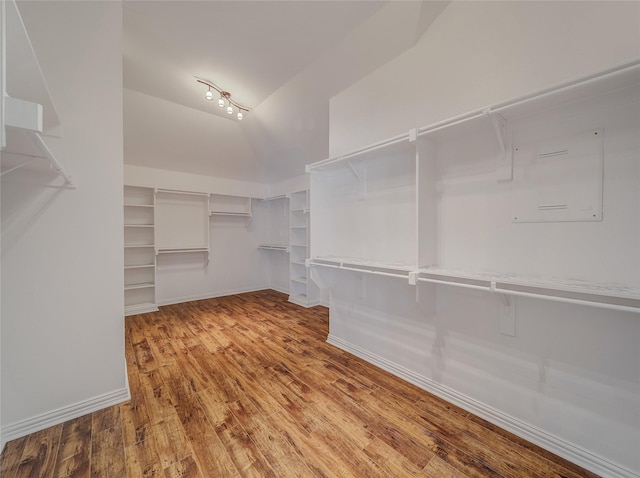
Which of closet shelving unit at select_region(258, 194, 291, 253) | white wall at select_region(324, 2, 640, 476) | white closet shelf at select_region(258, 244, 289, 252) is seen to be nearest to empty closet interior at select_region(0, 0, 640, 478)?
white wall at select_region(324, 2, 640, 476)

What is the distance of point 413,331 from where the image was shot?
2129 mm

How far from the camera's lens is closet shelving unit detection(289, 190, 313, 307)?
15.6 feet

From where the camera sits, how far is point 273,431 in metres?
1.62

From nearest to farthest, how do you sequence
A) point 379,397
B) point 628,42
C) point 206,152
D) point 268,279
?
1. point 628,42
2. point 379,397
3. point 206,152
4. point 268,279

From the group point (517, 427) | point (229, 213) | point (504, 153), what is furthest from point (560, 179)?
point (229, 213)

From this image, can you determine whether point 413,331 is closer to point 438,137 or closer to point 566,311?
point 566,311

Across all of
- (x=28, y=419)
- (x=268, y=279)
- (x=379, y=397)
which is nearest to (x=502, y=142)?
(x=379, y=397)

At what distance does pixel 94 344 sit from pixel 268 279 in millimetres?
4073

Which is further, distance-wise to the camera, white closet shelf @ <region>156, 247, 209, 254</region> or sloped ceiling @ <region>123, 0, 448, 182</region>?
white closet shelf @ <region>156, 247, 209, 254</region>

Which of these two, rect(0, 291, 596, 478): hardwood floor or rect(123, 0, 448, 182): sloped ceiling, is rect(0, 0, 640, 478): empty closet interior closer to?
rect(123, 0, 448, 182): sloped ceiling

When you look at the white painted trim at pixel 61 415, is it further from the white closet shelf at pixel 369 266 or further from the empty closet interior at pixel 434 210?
the white closet shelf at pixel 369 266

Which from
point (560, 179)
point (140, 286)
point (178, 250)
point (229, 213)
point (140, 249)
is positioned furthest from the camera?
point (229, 213)

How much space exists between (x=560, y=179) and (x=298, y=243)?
3917mm

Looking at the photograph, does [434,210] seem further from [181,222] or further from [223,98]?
[181,222]
